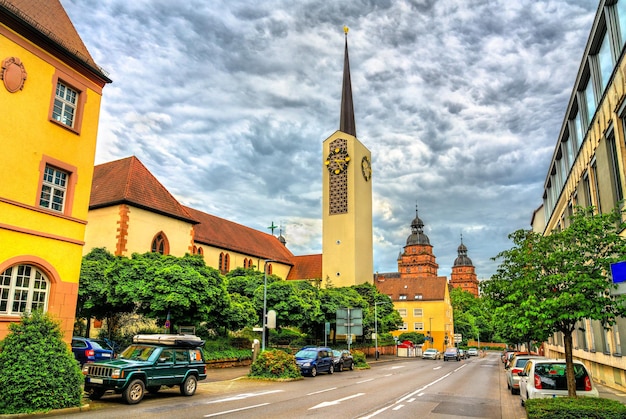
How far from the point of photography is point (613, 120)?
644 inches

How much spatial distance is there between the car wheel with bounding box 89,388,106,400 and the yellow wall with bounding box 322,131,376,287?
4933 centimetres

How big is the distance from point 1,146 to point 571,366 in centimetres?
1757

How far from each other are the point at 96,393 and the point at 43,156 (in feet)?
26.9

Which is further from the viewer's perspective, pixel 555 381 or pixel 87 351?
pixel 87 351

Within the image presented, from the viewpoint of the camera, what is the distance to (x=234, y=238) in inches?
2233

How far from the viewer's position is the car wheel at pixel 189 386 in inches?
626

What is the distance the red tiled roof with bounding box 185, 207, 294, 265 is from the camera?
51.4 metres

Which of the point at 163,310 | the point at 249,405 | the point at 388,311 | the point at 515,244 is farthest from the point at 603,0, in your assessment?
the point at 388,311

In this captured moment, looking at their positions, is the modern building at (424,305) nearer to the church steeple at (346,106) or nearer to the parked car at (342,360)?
the church steeple at (346,106)

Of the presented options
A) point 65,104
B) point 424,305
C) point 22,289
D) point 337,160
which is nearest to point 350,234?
point 337,160

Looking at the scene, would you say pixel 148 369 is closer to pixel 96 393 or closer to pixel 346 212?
pixel 96 393

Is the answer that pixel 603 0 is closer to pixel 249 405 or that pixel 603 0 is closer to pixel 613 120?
pixel 613 120

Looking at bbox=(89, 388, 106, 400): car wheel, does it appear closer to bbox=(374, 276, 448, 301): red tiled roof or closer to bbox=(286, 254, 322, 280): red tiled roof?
bbox=(286, 254, 322, 280): red tiled roof

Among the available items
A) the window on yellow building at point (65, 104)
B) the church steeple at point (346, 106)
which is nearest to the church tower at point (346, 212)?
the church steeple at point (346, 106)
